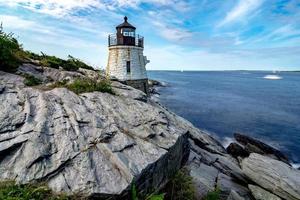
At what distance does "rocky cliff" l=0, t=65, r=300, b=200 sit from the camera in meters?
5.73

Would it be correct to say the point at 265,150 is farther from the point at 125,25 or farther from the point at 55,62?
the point at 55,62

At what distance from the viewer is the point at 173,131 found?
29.1 ft

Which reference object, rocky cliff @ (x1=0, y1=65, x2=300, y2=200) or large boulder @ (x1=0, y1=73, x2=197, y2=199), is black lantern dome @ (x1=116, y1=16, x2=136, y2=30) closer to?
rocky cliff @ (x1=0, y1=65, x2=300, y2=200)

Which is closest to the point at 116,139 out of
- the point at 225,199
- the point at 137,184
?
the point at 137,184

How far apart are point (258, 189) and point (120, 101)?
22.8ft

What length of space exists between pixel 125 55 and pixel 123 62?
Answer: 2.25 ft

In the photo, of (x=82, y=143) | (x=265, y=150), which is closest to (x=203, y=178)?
(x=82, y=143)

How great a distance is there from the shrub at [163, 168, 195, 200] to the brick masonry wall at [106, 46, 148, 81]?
16318 millimetres

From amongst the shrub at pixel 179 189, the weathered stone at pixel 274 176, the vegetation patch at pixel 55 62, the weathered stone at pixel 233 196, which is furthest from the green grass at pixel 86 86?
the weathered stone at pixel 274 176

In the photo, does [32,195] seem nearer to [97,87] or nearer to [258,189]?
[97,87]

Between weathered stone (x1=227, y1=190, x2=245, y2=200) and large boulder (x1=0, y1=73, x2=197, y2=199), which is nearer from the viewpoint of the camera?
large boulder (x1=0, y1=73, x2=197, y2=199)

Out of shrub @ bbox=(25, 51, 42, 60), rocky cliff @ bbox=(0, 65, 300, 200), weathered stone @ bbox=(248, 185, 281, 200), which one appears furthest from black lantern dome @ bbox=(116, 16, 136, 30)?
weathered stone @ bbox=(248, 185, 281, 200)

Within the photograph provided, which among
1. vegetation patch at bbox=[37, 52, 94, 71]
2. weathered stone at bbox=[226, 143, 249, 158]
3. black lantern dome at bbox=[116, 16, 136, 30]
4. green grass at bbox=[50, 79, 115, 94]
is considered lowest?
weathered stone at bbox=[226, 143, 249, 158]

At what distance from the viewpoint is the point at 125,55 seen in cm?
2395
